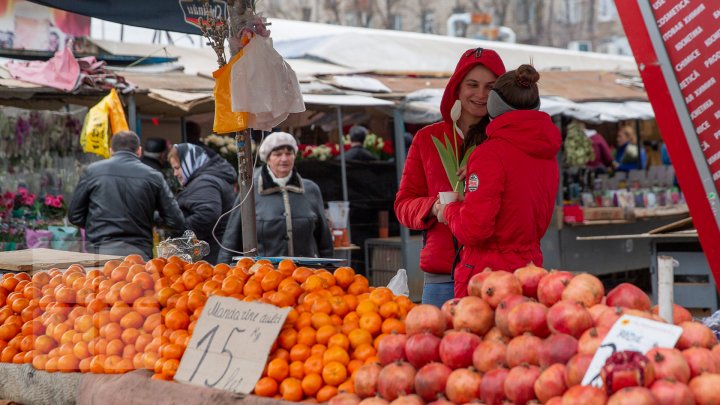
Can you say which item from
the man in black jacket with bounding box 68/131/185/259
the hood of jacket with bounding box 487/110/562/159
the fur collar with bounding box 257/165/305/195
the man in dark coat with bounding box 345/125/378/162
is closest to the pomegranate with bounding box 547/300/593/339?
the hood of jacket with bounding box 487/110/562/159

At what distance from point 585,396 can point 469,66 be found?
2.14 meters

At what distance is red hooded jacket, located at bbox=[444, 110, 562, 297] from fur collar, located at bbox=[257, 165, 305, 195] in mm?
2873

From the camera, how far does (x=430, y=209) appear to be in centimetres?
382

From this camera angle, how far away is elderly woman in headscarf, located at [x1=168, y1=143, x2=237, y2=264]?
7.23 metres

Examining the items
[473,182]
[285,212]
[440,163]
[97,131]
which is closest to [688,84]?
[473,182]

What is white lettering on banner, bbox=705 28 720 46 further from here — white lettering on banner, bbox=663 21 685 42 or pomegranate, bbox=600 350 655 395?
pomegranate, bbox=600 350 655 395

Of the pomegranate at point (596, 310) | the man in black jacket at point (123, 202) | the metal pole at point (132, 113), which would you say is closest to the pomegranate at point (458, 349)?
the pomegranate at point (596, 310)

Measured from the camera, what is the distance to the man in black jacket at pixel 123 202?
6.44m

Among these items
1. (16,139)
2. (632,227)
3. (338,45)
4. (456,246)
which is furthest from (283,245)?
(338,45)

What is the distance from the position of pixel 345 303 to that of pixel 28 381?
1310mm

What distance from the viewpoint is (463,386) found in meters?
2.39

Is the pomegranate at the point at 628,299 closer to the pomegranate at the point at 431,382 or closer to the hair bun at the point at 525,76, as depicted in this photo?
the pomegranate at the point at 431,382

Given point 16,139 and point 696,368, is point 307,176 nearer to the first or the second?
point 16,139

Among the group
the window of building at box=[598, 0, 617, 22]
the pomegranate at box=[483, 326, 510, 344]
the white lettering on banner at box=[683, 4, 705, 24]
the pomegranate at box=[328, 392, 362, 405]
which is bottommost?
the pomegranate at box=[328, 392, 362, 405]
